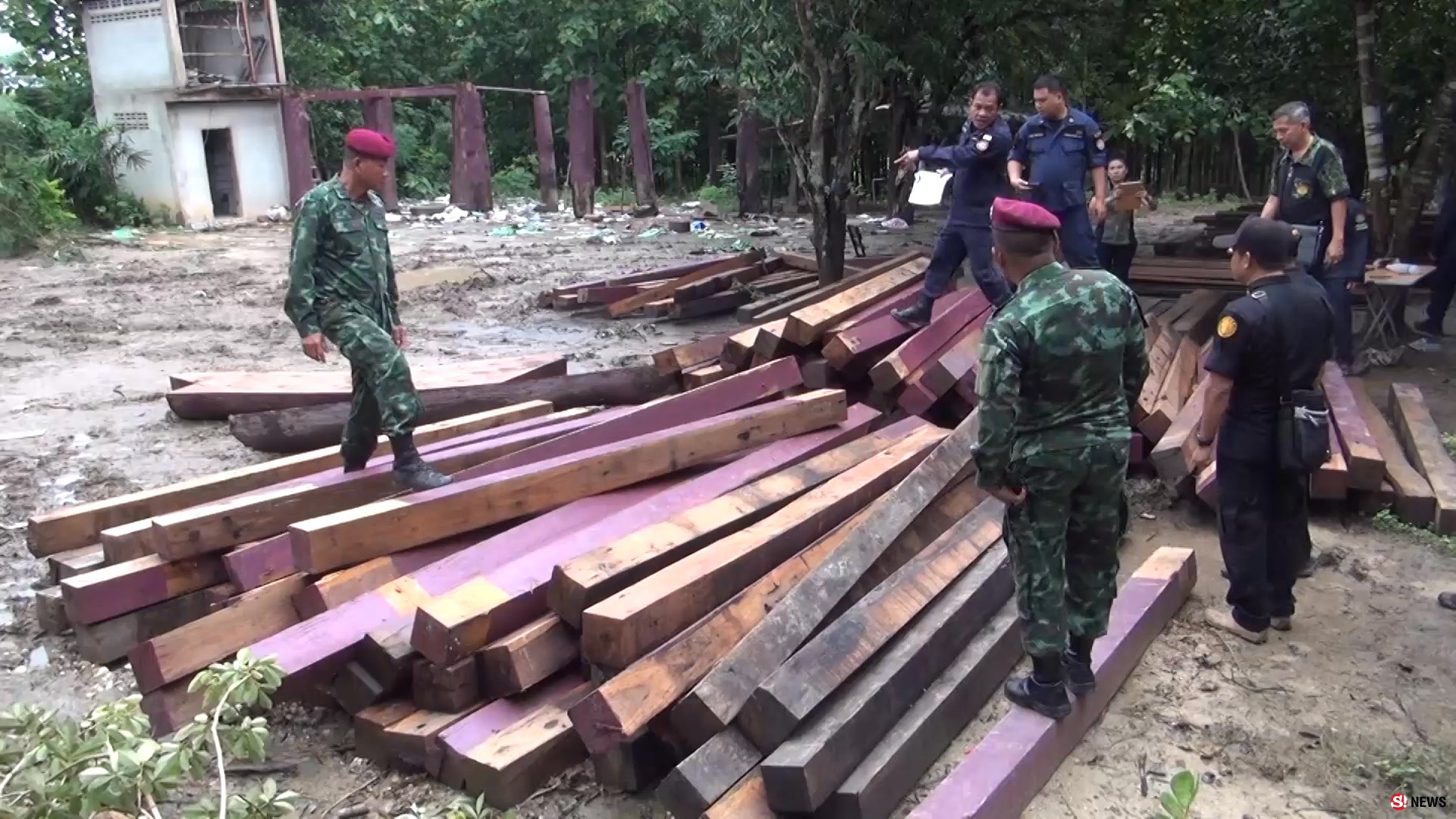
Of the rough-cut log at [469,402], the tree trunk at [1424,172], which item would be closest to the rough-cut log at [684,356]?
the rough-cut log at [469,402]

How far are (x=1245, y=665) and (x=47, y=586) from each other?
5.14 meters

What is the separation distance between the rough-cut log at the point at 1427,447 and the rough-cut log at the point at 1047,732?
5.53 feet

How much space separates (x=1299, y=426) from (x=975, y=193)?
3483 millimetres

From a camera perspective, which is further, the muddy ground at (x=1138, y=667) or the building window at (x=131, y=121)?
the building window at (x=131, y=121)

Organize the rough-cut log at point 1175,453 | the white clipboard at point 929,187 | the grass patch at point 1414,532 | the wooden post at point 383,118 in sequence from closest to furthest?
the grass patch at point 1414,532 < the rough-cut log at point 1175,453 < the white clipboard at point 929,187 < the wooden post at point 383,118

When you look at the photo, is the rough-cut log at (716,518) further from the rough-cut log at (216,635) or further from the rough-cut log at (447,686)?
the rough-cut log at (216,635)

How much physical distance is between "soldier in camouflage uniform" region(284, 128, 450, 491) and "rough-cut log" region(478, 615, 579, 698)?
1313 millimetres

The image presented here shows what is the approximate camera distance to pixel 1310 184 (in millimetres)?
7277

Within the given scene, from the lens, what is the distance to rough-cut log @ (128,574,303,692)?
3.86 meters

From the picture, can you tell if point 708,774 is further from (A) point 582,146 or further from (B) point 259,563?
(A) point 582,146

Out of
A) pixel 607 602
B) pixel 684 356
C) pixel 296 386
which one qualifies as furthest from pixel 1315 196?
pixel 296 386

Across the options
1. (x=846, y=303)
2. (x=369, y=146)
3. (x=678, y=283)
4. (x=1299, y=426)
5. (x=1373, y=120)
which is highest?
(x=369, y=146)

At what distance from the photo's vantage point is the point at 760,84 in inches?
410

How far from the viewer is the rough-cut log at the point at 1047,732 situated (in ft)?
10.5
